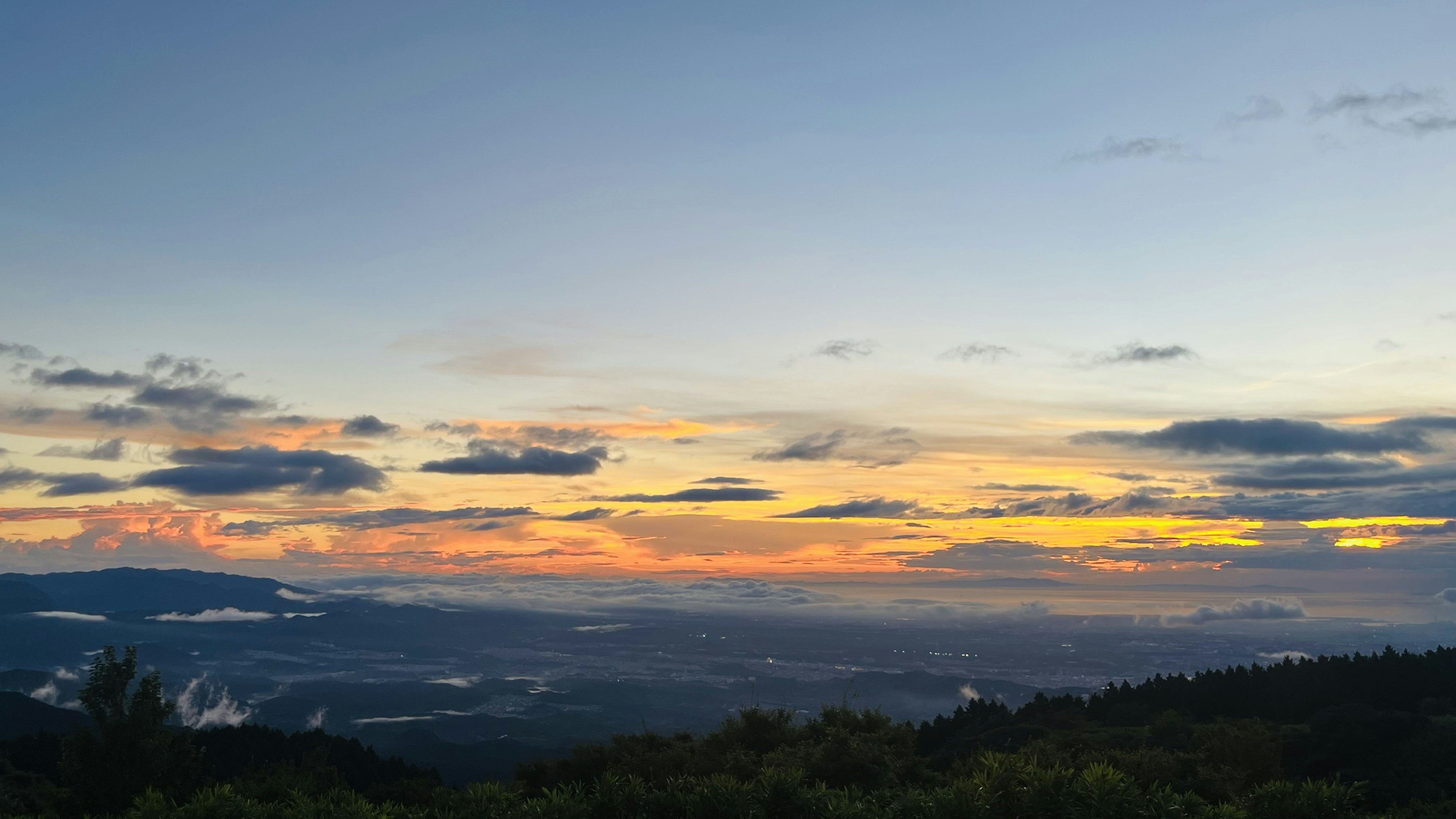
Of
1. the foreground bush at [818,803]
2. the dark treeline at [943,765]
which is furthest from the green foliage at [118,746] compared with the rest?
the foreground bush at [818,803]

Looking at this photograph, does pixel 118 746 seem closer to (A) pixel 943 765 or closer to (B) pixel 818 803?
(B) pixel 818 803

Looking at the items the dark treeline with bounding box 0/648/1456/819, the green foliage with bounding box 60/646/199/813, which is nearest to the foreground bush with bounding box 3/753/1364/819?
the dark treeline with bounding box 0/648/1456/819

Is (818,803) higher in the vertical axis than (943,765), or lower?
higher

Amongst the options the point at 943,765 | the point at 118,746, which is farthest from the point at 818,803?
the point at 118,746

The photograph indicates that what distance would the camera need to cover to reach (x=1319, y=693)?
8988 cm

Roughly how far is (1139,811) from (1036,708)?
238ft

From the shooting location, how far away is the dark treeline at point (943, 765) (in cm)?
2127

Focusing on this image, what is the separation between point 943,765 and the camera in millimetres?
65625

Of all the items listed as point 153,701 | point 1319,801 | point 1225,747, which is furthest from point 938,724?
point 1319,801

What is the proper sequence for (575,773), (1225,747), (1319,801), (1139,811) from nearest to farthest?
(1139,811) < (1319,801) < (575,773) < (1225,747)

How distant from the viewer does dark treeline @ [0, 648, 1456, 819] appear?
69.8 feet

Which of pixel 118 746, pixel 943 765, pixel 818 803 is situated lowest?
pixel 943 765

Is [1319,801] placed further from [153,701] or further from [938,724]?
[938,724]

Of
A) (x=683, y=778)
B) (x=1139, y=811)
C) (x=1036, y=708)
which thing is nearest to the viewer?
(x=1139, y=811)
